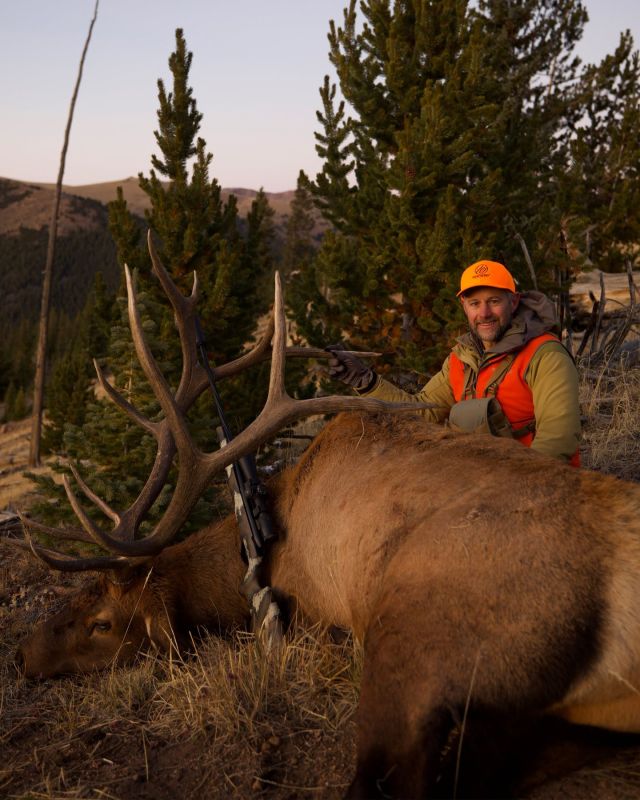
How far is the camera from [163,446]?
338 centimetres

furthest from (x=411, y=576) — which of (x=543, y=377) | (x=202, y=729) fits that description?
(x=543, y=377)

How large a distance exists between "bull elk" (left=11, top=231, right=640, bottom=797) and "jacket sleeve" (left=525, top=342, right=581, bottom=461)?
74cm

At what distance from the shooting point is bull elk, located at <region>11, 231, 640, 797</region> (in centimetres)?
175

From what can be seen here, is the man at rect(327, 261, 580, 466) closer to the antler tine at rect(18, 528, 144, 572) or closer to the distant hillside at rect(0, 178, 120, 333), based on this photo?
the antler tine at rect(18, 528, 144, 572)

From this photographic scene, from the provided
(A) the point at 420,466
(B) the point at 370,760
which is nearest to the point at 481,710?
(B) the point at 370,760

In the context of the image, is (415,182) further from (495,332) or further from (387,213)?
(495,332)

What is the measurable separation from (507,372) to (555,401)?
1.23ft

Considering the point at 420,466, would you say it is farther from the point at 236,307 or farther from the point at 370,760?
the point at 236,307

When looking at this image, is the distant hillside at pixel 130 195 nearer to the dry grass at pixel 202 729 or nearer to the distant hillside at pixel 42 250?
the distant hillside at pixel 42 250

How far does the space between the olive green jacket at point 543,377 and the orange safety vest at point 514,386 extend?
0.13 feet

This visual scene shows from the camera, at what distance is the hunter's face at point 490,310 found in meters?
3.62

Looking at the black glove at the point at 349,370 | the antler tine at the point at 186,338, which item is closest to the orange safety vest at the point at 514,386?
the black glove at the point at 349,370

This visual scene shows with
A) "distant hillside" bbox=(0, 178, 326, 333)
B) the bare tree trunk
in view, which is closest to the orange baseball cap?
the bare tree trunk

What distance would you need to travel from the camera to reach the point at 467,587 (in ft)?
6.32
